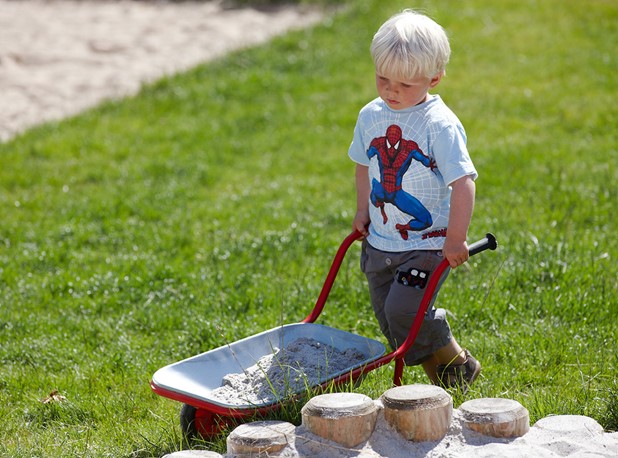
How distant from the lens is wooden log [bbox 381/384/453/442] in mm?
3443

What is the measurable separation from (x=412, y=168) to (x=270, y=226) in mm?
2897

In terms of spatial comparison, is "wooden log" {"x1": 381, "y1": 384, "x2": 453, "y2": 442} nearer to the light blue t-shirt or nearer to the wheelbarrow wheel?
the wheelbarrow wheel

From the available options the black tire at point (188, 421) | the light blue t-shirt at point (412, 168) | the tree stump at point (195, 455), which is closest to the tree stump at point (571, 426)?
the light blue t-shirt at point (412, 168)

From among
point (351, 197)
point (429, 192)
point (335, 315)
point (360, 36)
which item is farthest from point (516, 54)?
point (429, 192)

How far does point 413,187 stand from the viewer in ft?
13.6

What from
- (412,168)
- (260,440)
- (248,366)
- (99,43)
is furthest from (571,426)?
(99,43)

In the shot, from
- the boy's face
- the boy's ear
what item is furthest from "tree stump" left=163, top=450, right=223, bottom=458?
the boy's ear

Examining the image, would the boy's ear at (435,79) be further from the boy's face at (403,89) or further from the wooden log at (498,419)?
the wooden log at (498,419)

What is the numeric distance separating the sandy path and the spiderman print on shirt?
639 cm

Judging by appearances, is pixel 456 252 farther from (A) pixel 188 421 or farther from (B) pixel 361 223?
(A) pixel 188 421

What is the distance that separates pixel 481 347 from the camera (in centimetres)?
479

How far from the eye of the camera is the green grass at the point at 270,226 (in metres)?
4.56

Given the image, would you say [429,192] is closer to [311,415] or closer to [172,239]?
[311,415]

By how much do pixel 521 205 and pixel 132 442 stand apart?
3.92 metres
